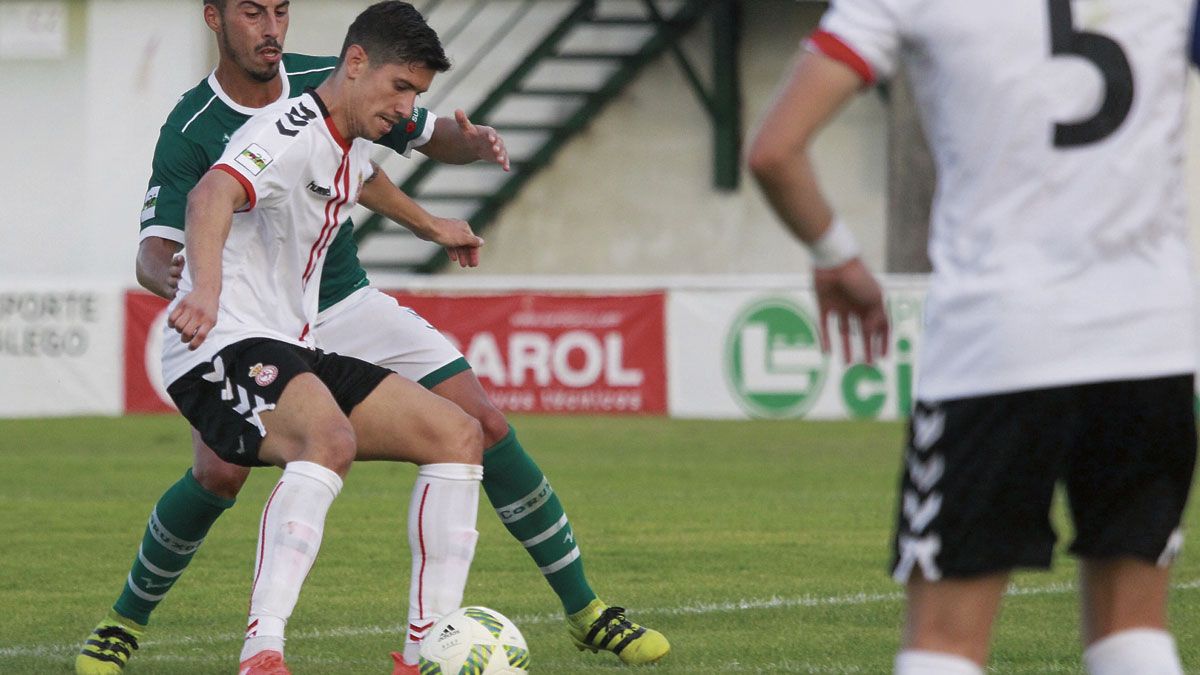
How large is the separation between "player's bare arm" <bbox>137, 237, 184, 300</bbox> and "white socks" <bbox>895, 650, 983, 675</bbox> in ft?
8.78

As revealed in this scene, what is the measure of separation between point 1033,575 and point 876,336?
4530 millimetres

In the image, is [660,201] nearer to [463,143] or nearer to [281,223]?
[463,143]

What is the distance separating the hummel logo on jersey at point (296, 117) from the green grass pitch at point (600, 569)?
5.03 ft

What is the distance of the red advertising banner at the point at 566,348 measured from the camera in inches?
634

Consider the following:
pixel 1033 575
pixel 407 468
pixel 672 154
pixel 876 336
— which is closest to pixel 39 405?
Result: pixel 407 468

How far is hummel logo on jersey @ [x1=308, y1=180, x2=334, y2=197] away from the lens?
4.98m

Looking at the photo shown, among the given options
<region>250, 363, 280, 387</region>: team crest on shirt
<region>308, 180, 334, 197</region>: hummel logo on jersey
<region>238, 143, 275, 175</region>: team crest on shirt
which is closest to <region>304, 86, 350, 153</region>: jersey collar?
<region>308, 180, 334, 197</region>: hummel logo on jersey

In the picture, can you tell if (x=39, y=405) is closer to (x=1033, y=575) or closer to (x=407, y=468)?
(x=407, y=468)

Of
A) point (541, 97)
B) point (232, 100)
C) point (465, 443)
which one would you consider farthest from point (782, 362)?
point (465, 443)

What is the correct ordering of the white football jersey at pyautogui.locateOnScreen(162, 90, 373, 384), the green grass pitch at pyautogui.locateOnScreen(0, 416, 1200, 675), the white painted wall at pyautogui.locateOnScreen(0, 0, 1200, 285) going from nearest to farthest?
the white football jersey at pyautogui.locateOnScreen(162, 90, 373, 384) < the green grass pitch at pyautogui.locateOnScreen(0, 416, 1200, 675) < the white painted wall at pyautogui.locateOnScreen(0, 0, 1200, 285)

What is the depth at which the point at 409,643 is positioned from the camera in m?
4.98

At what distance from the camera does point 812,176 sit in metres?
3.09

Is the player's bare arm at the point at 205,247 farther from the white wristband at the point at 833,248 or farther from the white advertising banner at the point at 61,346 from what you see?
the white advertising banner at the point at 61,346

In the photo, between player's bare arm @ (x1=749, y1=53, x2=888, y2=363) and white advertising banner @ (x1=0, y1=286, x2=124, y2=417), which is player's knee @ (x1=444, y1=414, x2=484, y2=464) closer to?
player's bare arm @ (x1=749, y1=53, x2=888, y2=363)
